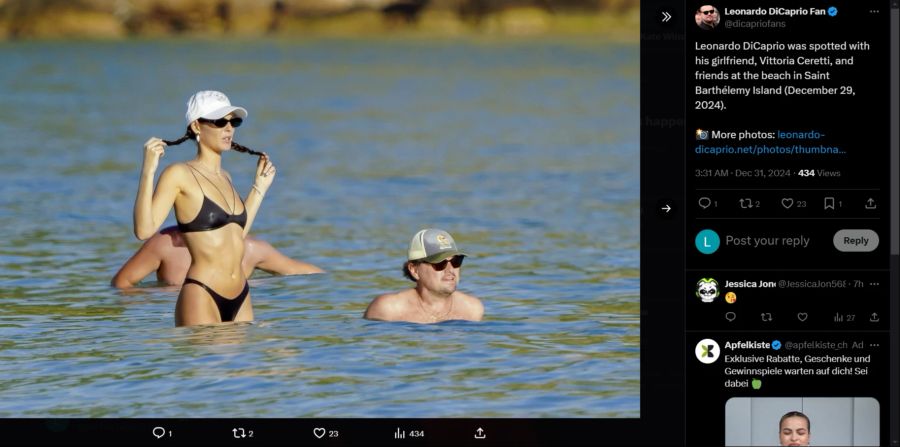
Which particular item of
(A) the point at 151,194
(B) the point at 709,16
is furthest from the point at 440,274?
(B) the point at 709,16

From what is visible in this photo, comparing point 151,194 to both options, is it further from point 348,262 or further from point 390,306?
point 348,262

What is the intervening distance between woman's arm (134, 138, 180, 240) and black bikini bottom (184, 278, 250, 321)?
928 millimetres

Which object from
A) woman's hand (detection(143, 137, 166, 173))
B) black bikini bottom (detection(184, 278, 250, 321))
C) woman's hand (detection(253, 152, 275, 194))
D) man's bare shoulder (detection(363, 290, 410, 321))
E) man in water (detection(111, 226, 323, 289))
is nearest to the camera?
woman's hand (detection(143, 137, 166, 173))

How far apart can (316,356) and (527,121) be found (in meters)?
33.8

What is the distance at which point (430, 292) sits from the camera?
58.4 ft

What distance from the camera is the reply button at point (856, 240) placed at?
42.4ft

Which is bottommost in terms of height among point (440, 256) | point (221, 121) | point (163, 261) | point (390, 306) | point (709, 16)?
point (390, 306)

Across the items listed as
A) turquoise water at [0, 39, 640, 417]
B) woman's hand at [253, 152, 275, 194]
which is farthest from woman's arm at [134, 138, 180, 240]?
turquoise water at [0, 39, 640, 417]

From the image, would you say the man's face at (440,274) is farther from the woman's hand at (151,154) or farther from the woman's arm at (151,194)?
the woman's hand at (151,154)

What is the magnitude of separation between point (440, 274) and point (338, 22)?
8751 cm

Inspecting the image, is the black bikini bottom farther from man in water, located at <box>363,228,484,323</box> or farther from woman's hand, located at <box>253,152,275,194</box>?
man in water, located at <box>363,228,484,323</box>

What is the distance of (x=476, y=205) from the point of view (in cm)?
2970

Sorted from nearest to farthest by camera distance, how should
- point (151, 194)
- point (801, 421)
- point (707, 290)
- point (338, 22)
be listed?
point (801, 421)
point (707, 290)
point (151, 194)
point (338, 22)

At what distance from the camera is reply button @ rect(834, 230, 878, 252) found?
12914mm
